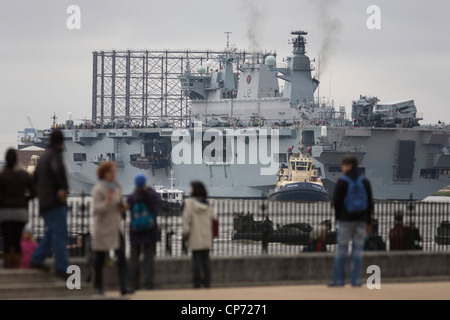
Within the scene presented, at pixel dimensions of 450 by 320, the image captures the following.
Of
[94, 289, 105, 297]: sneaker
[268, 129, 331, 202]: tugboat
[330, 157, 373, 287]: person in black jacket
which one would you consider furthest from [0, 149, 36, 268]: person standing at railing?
[268, 129, 331, 202]: tugboat

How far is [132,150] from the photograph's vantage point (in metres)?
79.1

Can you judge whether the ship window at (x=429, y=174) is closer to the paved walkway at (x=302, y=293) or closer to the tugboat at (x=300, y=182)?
the tugboat at (x=300, y=182)

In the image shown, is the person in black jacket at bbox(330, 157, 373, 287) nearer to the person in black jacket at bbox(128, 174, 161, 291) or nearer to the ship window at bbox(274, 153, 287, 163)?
the person in black jacket at bbox(128, 174, 161, 291)

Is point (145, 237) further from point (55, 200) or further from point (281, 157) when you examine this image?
point (281, 157)

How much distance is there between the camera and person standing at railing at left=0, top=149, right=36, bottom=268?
12523mm

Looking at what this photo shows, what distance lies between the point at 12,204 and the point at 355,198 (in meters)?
4.56

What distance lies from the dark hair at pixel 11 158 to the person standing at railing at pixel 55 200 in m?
0.42

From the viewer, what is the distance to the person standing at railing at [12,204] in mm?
12523

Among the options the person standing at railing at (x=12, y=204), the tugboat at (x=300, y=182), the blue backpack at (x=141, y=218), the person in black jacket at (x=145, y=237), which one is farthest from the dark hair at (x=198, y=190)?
the tugboat at (x=300, y=182)

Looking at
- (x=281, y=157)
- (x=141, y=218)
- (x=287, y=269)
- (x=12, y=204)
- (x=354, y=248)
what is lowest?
(x=287, y=269)

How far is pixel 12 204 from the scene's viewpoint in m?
12.5

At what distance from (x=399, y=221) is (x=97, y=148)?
6532 centimetres

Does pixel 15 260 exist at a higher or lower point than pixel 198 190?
lower

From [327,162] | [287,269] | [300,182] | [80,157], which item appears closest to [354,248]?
Answer: [287,269]
